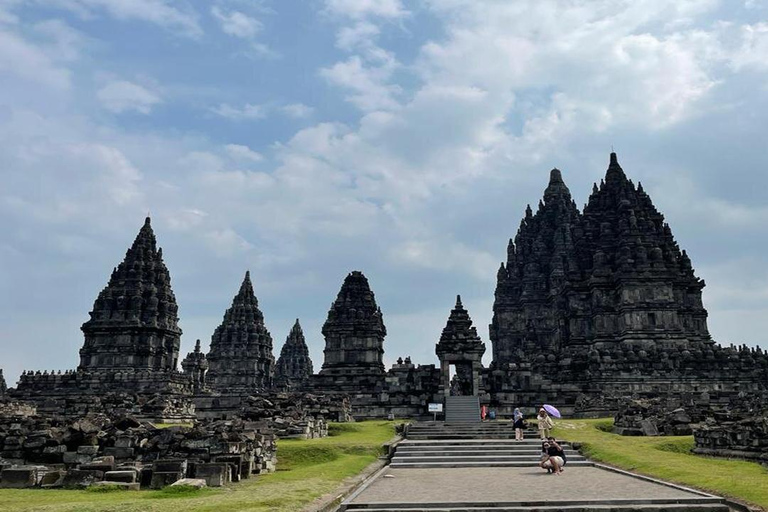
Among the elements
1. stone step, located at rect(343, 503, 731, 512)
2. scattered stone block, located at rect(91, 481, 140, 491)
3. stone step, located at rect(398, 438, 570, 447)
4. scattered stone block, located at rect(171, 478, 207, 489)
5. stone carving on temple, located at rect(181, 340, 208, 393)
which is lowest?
scattered stone block, located at rect(91, 481, 140, 491)

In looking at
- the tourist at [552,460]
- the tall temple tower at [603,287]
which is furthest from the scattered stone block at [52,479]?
the tall temple tower at [603,287]

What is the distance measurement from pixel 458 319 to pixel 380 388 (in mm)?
7395

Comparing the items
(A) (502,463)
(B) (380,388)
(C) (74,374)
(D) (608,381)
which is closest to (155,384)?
(C) (74,374)

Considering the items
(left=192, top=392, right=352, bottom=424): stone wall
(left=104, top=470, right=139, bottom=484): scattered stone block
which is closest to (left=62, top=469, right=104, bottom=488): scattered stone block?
(left=104, top=470, right=139, bottom=484): scattered stone block

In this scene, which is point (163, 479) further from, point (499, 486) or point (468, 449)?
point (468, 449)

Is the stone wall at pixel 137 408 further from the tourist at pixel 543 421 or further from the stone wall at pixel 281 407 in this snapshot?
the tourist at pixel 543 421

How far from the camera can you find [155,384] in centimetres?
5481

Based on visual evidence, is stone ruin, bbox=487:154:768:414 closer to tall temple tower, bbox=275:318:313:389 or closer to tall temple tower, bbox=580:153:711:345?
tall temple tower, bbox=580:153:711:345

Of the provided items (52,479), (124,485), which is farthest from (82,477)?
(124,485)

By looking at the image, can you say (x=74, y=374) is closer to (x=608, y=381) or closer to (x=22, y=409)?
(x=22, y=409)

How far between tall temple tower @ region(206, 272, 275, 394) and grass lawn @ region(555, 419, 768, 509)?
2240 inches

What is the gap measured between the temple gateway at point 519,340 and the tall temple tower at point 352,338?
0.12 metres

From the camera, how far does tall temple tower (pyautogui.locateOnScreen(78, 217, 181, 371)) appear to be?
58.3 metres

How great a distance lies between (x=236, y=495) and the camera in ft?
36.8
